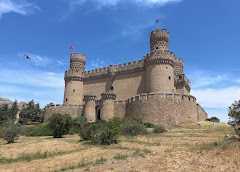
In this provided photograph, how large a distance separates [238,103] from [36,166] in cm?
1582

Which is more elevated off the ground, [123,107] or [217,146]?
[123,107]

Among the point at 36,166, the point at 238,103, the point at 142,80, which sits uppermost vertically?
the point at 142,80

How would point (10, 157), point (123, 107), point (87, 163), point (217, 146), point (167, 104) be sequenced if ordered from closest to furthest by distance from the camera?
point (87, 163), point (217, 146), point (10, 157), point (167, 104), point (123, 107)

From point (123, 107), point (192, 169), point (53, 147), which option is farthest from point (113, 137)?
point (123, 107)

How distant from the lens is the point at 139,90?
189ft

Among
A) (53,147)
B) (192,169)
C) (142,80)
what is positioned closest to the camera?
(192,169)

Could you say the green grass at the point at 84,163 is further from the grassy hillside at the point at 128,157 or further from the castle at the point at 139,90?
the castle at the point at 139,90

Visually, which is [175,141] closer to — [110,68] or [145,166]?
[145,166]

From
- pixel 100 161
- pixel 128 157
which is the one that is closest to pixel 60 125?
pixel 128 157

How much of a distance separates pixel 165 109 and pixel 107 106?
958 centimetres

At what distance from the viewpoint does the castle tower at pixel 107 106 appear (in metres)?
53.8

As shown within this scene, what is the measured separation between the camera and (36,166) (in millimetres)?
21859

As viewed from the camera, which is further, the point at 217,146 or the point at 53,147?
the point at 53,147

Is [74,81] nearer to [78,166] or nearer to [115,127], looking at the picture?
[115,127]
